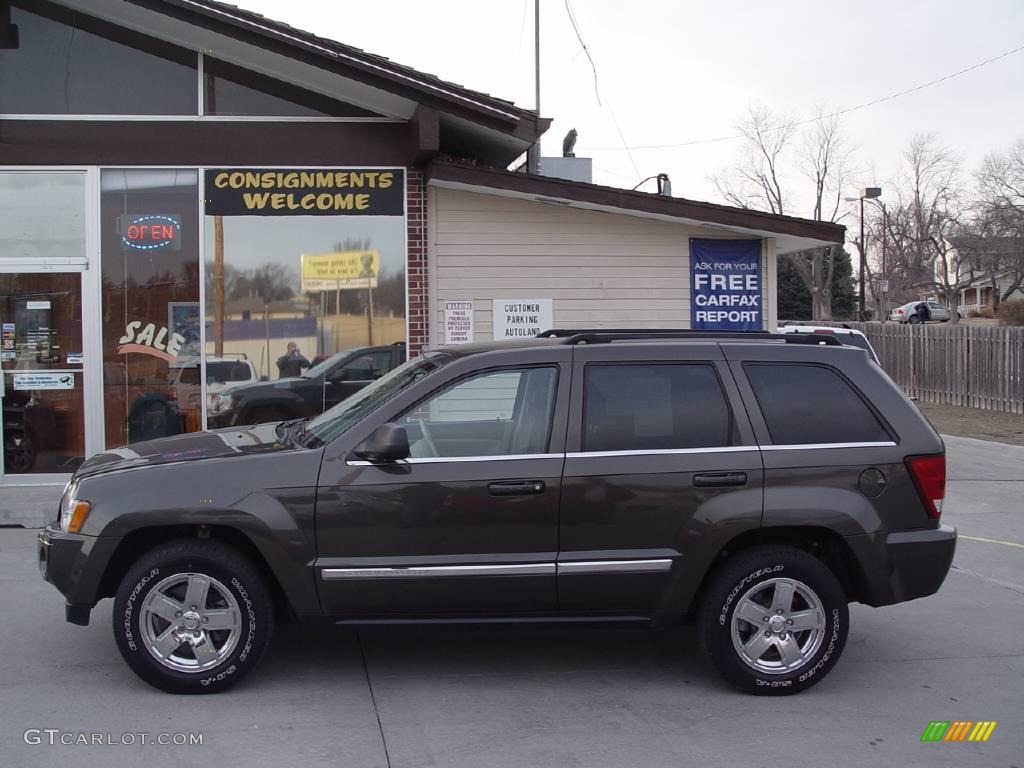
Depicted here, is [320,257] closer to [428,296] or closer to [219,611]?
[428,296]

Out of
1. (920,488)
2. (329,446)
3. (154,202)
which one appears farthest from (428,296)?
(920,488)

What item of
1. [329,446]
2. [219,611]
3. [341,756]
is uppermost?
[329,446]

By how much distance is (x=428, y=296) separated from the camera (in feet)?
33.7

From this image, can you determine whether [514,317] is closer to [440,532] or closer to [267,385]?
[267,385]

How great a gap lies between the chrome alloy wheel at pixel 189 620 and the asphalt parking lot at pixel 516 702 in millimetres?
206

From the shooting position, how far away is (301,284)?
1021 cm

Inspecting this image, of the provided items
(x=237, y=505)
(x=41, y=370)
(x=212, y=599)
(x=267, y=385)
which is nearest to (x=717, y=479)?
(x=237, y=505)

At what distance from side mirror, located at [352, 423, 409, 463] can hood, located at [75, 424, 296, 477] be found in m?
0.43

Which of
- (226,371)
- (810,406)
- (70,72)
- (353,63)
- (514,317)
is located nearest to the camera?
(810,406)

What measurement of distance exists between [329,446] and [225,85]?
651cm

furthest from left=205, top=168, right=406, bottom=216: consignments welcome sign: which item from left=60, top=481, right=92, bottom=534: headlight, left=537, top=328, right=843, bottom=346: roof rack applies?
left=60, top=481, right=92, bottom=534: headlight

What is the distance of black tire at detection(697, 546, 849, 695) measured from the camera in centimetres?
500

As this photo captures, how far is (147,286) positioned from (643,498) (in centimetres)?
690

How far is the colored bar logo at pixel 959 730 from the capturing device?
15.2 feet
